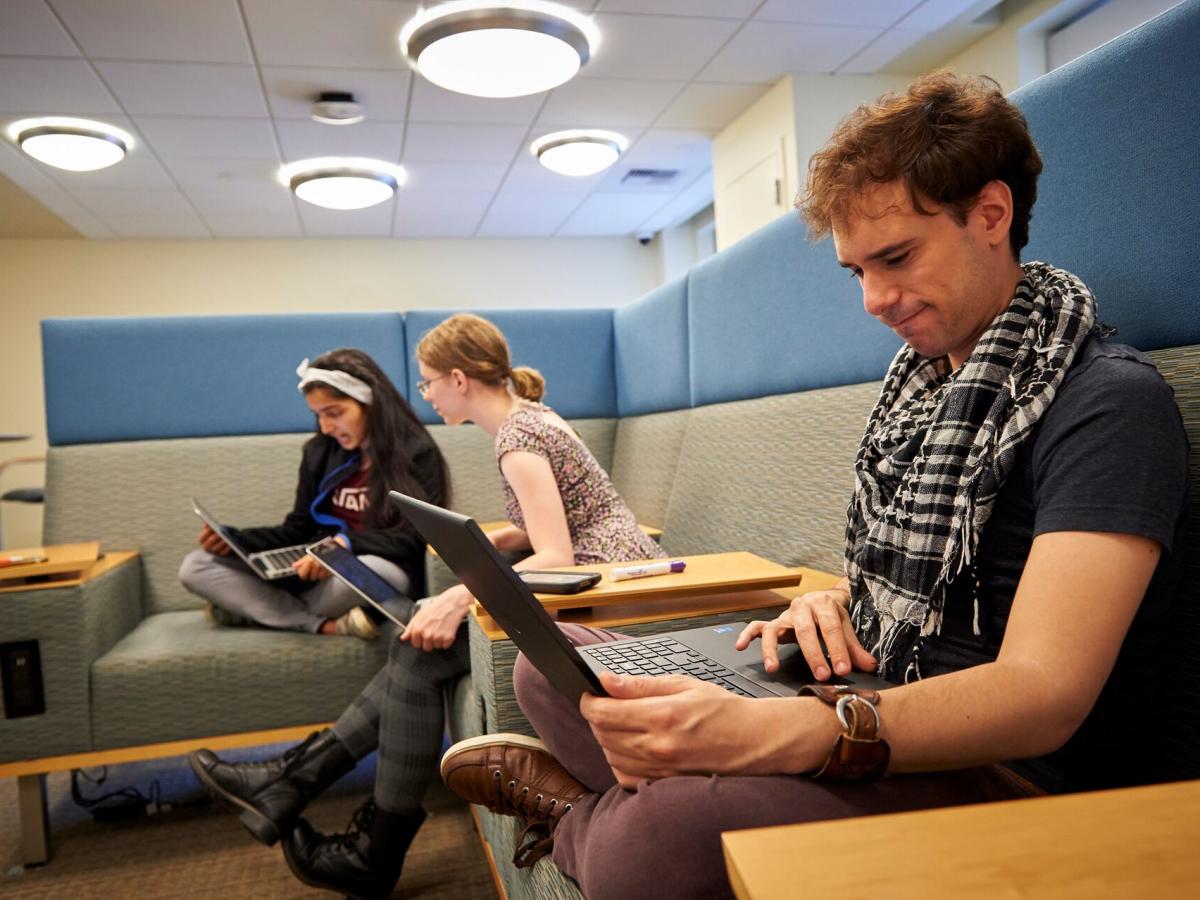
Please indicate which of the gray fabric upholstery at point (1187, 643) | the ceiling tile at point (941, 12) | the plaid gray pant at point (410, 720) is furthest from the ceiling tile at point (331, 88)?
the gray fabric upholstery at point (1187, 643)

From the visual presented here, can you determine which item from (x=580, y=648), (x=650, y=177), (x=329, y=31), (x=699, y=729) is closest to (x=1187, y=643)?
(x=699, y=729)

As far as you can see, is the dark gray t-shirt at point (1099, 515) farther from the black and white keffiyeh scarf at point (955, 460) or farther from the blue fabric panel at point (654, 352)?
the blue fabric panel at point (654, 352)

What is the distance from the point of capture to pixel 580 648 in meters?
1.04

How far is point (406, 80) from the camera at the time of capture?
14.3 ft

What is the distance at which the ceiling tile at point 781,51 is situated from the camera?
4184 millimetres

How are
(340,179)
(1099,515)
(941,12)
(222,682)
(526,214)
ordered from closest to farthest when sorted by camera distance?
(1099,515)
(222,682)
(941,12)
(340,179)
(526,214)

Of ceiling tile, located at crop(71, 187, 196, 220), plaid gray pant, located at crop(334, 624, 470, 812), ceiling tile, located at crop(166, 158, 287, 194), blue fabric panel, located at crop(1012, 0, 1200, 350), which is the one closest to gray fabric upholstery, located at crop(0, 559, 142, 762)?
plaid gray pant, located at crop(334, 624, 470, 812)

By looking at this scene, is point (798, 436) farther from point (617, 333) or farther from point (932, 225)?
point (617, 333)

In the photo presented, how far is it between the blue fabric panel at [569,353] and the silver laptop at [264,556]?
1050mm

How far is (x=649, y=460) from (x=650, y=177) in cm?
418

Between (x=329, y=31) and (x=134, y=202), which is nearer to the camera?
(x=329, y=31)

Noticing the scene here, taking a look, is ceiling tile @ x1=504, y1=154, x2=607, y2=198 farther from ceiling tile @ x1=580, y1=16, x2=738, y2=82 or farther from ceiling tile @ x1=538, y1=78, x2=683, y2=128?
ceiling tile @ x1=580, y1=16, x2=738, y2=82

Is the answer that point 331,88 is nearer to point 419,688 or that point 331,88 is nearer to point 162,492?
point 162,492

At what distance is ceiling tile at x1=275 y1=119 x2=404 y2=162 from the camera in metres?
4.93
